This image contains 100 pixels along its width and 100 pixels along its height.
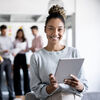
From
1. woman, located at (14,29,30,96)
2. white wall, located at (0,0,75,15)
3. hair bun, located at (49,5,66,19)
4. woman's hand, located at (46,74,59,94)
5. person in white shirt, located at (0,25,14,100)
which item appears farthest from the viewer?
woman, located at (14,29,30,96)

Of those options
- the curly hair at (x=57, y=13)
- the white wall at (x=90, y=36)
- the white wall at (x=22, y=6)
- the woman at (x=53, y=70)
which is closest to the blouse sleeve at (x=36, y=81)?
the woman at (x=53, y=70)

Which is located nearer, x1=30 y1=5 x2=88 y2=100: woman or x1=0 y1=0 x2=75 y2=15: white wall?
x1=30 y1=5 x2=88 y2=100: woman

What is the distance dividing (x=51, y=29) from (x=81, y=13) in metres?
3.61

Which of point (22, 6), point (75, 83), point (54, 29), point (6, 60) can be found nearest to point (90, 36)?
point (22, 6)

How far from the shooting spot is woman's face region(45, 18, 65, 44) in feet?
4.28

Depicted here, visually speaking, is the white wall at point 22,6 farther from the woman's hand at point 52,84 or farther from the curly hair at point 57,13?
the woman's hand at point 52,84

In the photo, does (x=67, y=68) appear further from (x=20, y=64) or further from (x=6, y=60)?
(x=20, y=64)

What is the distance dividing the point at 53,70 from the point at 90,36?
145 inches

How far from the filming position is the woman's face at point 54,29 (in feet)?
4.28

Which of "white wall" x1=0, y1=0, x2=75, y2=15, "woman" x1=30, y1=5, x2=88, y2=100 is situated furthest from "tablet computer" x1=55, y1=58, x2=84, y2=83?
"white wall" x1=0, y1=0, x2=75, y2=15

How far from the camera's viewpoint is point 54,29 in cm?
131

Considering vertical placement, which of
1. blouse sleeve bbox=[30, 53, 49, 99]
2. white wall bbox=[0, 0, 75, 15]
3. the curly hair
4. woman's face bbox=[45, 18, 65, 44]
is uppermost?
white wall bbox=[0, 0, 75, 15]

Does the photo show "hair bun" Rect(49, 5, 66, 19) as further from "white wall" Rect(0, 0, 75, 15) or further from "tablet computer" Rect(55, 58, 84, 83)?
"white wall" Rect(0, 0, 75, 15)

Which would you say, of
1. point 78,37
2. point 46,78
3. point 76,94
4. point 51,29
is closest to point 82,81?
point 76,94
